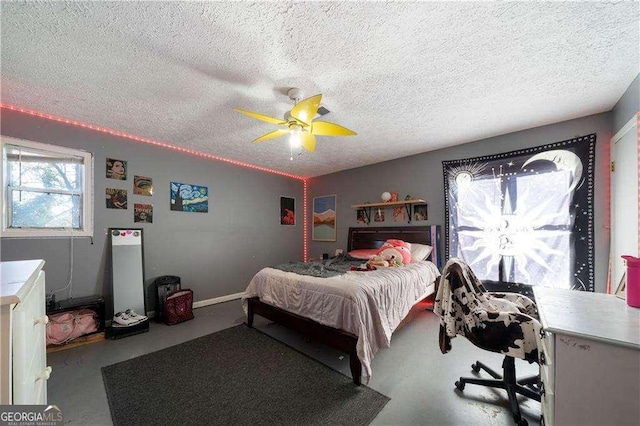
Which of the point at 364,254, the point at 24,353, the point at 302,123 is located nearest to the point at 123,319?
the point at 24,353

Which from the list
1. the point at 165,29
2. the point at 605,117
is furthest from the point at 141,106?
the point at 605,117

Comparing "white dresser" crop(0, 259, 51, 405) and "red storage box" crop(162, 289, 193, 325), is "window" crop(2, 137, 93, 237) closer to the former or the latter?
"red storage box" crop(162, 289, 193, 325)

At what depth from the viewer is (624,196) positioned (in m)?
2.21

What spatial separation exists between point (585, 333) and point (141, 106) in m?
3.78

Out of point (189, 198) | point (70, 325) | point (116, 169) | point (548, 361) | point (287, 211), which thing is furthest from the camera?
point (287, 211)

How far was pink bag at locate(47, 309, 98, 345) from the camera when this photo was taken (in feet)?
8.26

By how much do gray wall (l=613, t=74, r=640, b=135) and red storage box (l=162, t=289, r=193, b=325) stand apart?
5.31 m

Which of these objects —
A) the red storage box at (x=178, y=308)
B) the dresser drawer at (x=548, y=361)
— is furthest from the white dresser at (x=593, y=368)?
the red storage box at (x=178, y=308)

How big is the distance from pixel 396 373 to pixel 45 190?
4.39 m

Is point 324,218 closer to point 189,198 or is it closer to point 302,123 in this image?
point 189,198

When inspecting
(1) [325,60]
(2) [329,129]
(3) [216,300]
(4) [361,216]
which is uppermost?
(1) [325,60]

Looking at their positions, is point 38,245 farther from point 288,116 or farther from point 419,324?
point 419,324

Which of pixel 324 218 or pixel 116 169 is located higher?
pixel 116 169

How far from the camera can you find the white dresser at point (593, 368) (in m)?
0.90
